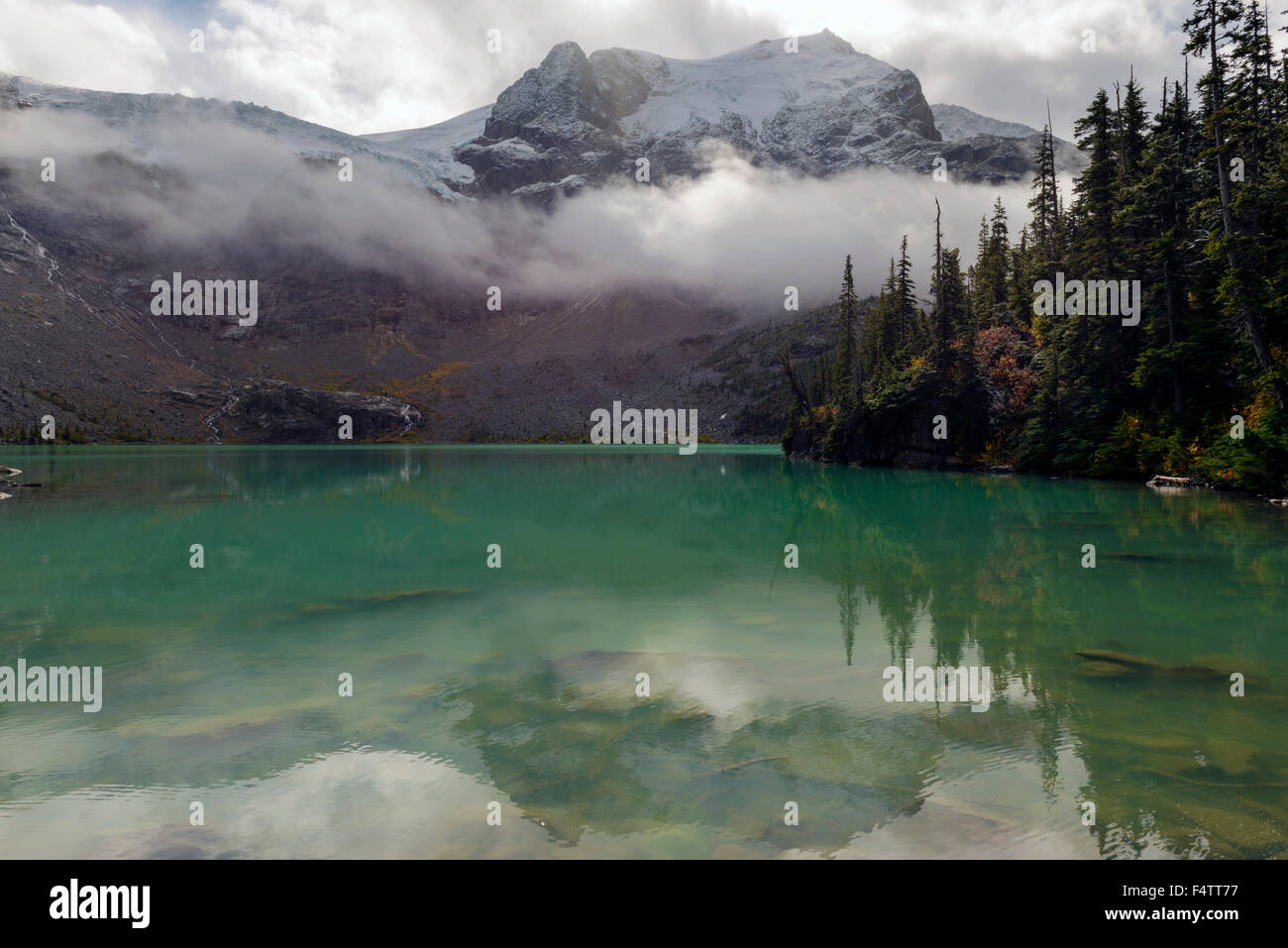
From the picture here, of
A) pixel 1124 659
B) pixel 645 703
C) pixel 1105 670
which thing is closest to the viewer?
pixel 645 703

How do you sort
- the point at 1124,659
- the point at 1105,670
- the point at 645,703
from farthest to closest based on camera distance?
the point at 1124,659, the point at 1105,670, the point at 645,703

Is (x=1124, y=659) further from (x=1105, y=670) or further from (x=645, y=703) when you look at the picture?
(x=645, y=703)

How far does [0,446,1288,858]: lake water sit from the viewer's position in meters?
7.10

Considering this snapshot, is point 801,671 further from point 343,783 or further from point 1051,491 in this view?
point 1051,491

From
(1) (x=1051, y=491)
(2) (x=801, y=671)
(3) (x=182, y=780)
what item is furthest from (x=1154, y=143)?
(3) (x=182, y=780)

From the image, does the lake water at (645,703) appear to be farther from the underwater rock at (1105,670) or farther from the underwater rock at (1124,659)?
the underwater rock at (1124,659)

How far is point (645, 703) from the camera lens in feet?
34.7

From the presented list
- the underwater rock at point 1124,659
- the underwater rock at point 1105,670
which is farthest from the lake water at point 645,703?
the underwater rock at point 1124,659

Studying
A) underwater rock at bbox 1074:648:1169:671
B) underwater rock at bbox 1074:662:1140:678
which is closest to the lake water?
underwater rock at bbox 1074:662:1140:678

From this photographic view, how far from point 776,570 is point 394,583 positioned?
10272 millimetres

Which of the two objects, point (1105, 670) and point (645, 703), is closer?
point (645, 703)

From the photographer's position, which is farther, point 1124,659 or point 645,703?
point 1124,659

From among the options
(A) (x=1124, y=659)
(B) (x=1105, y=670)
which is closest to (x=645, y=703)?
(B) (x=1105, y=670)

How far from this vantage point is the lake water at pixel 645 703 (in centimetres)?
710
